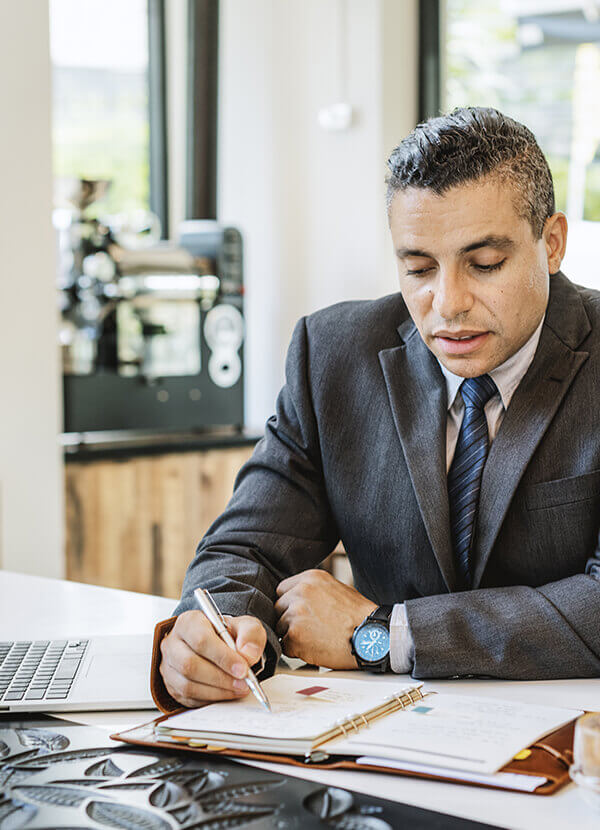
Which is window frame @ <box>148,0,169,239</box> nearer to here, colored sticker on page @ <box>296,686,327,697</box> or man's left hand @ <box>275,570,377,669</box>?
man's left hand @ <box>275,570,377,669</box>

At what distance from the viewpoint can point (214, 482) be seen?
3.58 m

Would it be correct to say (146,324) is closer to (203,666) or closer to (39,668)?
(39,668)

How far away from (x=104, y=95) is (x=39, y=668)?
331 cm

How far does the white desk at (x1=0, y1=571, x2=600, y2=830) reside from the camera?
842 millimetres

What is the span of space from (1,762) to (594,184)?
3.12 metres

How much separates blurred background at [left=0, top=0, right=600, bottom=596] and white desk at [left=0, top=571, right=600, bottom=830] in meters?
1.27

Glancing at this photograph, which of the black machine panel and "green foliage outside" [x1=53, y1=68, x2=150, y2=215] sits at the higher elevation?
"green foliage outside" [x1=53, y1=68, x2=150, y2=215]

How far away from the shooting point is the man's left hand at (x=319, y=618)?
1276 mm

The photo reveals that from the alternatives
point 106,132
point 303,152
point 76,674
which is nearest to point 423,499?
point 76,674

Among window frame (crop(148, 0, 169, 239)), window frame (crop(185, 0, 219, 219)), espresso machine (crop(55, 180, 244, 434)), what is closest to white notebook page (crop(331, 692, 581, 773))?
espresso machine (crop(55, 180, 244, 434))

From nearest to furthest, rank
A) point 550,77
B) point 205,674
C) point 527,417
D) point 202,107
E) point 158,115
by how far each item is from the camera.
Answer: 1. point 205,674
2. point 527,417
3. point 550,77
4. point 202,107
5. point 158,115

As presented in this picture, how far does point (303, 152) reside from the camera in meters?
4.09

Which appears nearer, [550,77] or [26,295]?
Result: [26,295]

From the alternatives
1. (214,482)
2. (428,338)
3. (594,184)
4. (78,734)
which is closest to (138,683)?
(78,734)
